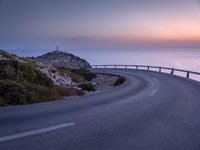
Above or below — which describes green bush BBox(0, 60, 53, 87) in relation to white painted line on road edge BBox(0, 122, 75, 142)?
above

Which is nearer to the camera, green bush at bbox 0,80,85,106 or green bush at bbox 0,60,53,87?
green bush at bbox 0,80,85,106

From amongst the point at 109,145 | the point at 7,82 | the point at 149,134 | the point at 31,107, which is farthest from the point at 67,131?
the point at 7,82

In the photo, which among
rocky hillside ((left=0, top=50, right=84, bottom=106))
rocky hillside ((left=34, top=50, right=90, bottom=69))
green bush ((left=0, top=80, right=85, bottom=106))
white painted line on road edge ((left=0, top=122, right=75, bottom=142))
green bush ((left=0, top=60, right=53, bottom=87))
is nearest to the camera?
white painted line on road edge ((left=0, top=122, right=75, bottom=142))

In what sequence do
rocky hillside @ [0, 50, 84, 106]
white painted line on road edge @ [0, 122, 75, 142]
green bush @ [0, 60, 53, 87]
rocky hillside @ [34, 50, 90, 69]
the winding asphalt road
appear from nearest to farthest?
1. the winding asphalt road
2. white painted line on road edge @ [0, 122, 75, 142]
3. rocky hillside @ [0, 50, 84, 106]
4. green bush @ [0, 60, 53, 87]
5. rocky hillside @ [34, 50, 90, 69]

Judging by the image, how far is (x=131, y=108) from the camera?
1150 centimetres

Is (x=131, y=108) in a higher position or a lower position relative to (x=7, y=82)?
lower

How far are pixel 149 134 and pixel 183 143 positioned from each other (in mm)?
1047

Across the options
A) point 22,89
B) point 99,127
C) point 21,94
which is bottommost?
point 99,127

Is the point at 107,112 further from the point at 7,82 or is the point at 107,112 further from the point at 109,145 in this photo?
the point at 7,82

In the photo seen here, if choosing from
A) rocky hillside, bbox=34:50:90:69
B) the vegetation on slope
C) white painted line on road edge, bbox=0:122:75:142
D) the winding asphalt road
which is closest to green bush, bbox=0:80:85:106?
the vegetation on slope

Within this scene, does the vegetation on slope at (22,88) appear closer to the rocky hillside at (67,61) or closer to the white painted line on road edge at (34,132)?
the white painted line on road edge at (34,132)

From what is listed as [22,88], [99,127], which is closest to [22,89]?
[22,88]

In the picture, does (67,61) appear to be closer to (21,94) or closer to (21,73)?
(21,73)

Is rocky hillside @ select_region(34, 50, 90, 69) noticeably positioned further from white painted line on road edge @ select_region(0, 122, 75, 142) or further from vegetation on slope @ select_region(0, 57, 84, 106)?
white painted line on road edge @ select_region(0, 122, 75, 142)
